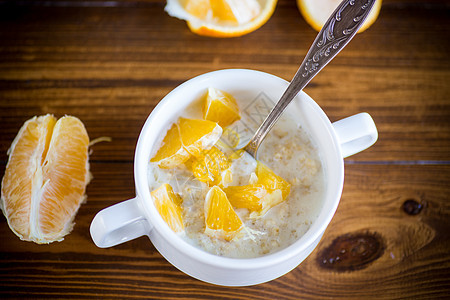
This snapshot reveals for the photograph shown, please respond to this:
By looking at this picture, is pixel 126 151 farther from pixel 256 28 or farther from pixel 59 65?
pixel 256 28

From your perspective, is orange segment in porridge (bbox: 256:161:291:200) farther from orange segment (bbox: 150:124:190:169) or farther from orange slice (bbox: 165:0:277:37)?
orange slice (bbox: 165:0:277:37)

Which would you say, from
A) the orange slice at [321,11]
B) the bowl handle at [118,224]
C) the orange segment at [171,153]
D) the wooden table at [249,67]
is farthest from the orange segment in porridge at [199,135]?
the orange slice at [321,11]

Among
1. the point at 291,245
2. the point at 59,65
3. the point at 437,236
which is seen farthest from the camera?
the point at 59,65

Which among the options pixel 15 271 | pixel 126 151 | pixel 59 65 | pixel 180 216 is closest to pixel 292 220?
pixel 180 216

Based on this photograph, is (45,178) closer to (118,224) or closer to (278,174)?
(118,224)

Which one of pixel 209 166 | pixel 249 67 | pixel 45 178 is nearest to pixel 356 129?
pixel 209 166

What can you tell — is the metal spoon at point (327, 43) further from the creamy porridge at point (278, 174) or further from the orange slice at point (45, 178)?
the orange slice at point (45, 178)
